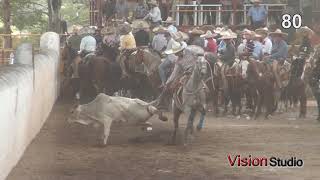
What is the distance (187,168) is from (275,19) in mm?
16048

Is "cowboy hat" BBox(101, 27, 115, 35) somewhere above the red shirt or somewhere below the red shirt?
above

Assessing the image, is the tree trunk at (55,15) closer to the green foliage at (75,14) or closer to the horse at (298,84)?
the horse at (298,84)

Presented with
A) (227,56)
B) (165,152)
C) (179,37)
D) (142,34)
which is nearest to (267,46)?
(227,56)

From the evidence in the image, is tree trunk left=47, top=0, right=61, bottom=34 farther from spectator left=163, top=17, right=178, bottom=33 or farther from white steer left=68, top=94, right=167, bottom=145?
white steer left=68, top=94, right=167, bottom=145

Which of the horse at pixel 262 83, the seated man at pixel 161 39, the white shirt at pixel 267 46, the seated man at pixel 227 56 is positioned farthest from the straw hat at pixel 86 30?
the horse at pixel 262 83

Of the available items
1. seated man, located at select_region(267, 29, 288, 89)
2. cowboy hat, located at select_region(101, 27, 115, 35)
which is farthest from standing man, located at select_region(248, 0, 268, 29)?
cowboy hat, located at select_region(101, 27, 115, 35)

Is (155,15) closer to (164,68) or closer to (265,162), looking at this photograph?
(164,68)

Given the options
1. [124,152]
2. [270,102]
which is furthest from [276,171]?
[270,102]

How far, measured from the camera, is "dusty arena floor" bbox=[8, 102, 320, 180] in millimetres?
10055

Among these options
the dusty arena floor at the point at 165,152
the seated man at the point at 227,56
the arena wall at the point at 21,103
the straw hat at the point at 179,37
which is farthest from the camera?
the straw hat at the point at 179,37

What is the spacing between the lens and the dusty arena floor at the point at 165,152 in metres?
10.1

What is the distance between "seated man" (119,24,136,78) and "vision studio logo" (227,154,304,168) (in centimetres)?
896

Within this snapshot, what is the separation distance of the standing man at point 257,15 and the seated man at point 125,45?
528 cm

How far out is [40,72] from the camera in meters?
15.5
